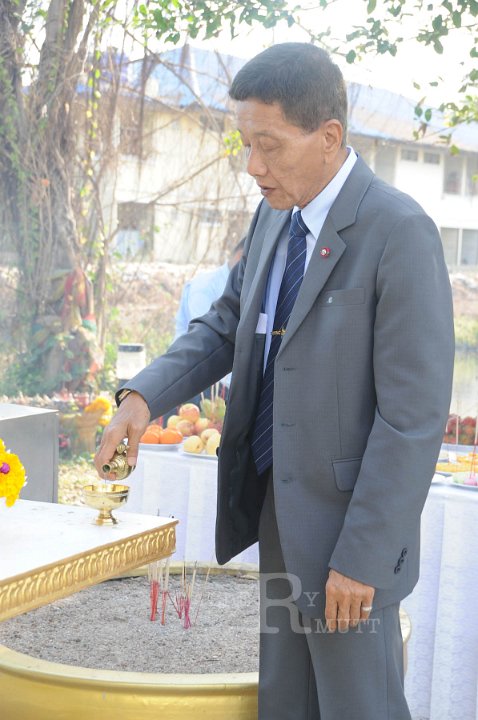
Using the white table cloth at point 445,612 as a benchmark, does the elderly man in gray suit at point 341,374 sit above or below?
above

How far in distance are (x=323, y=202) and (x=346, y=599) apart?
24.3 inches

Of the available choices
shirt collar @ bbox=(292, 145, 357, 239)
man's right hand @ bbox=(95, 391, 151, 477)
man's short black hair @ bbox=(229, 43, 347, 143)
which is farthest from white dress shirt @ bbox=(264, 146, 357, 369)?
man's right hand @ bbox=(95, 391, 151, 477)

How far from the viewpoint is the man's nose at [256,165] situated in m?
1.45

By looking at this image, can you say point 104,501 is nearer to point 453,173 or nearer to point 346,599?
point 346,599

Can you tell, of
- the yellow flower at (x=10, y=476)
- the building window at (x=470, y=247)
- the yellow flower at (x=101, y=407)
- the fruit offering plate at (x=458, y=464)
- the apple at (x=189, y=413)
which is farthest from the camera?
the building window at (x=470, y=247)

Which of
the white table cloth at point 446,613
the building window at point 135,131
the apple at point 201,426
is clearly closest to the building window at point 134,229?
the building window at point 135,131

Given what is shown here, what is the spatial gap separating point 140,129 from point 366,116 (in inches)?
66.7

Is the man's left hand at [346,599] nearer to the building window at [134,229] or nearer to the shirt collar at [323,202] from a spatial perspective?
the shirt collar at [323,202]

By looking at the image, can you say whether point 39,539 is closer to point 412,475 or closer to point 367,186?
point 412,475

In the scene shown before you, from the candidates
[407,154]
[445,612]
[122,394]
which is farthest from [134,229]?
[122,394]

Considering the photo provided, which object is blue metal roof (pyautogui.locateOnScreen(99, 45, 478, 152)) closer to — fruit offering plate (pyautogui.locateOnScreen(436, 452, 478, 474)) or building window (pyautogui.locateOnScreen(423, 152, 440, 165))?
building window (pyautogui.locateOnScreen(423, 152, 440, 165))

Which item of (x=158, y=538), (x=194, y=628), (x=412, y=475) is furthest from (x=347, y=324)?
(x=194, y=628)

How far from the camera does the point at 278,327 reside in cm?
155

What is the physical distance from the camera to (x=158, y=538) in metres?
1.61
